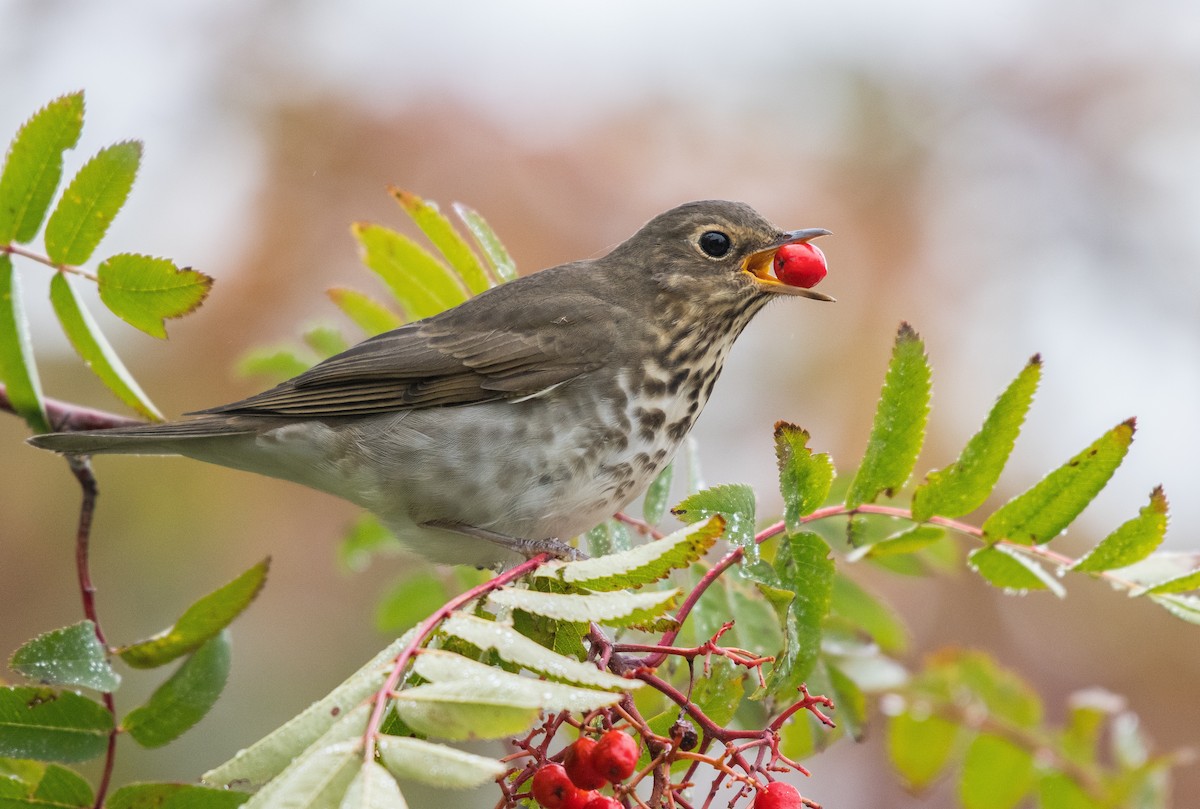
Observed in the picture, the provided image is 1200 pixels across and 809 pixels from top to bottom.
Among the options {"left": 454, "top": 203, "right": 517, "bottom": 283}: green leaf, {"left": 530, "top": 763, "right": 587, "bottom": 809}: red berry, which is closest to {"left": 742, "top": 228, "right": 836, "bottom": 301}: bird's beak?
{"left": 454, "top": 203, "right": 517, "bottom": 283}: green leaf

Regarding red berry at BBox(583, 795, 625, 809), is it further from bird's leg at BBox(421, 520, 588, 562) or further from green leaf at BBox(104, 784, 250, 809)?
bird's leg at BBox(421, 520, 588, 562)

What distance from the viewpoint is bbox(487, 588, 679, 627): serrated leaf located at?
178 centimetres

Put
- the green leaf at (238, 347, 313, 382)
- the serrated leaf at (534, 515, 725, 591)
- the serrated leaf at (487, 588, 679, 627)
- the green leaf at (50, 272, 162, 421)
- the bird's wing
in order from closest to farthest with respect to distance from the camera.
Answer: the serrated leaf at (487, 588, 679, 627) → the serrated leaf at (534, 515, 725, 591) → the green leaf at (50, 272, 162, 421) → the bird's wing → the green leaf at (238, 347, 313, 382)

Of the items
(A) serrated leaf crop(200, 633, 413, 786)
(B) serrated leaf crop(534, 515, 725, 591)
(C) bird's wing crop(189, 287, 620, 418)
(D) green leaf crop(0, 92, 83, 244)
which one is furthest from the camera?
(C) bird's wing crop(189, 287, 620, 418)

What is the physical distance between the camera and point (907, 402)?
7.86 ft

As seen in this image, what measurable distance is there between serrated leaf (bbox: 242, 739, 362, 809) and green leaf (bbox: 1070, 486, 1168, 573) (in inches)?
62.1

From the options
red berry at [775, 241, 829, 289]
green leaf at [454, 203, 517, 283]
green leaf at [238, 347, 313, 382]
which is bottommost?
green leaf at [238, 347, 313, 382]

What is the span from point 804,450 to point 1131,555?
2.41 feet

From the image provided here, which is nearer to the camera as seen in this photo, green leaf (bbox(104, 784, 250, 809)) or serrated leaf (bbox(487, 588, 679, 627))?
serrated leaf (bbox(487, 588, 679, 627))

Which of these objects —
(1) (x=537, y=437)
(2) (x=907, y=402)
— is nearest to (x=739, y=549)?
(2) (x=907, y=402)

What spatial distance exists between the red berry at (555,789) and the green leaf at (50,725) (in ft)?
3.36

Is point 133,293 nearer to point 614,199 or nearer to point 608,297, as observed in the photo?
point 608,297

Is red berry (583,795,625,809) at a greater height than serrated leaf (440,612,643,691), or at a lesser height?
lesser

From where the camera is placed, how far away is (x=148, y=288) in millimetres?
2740
